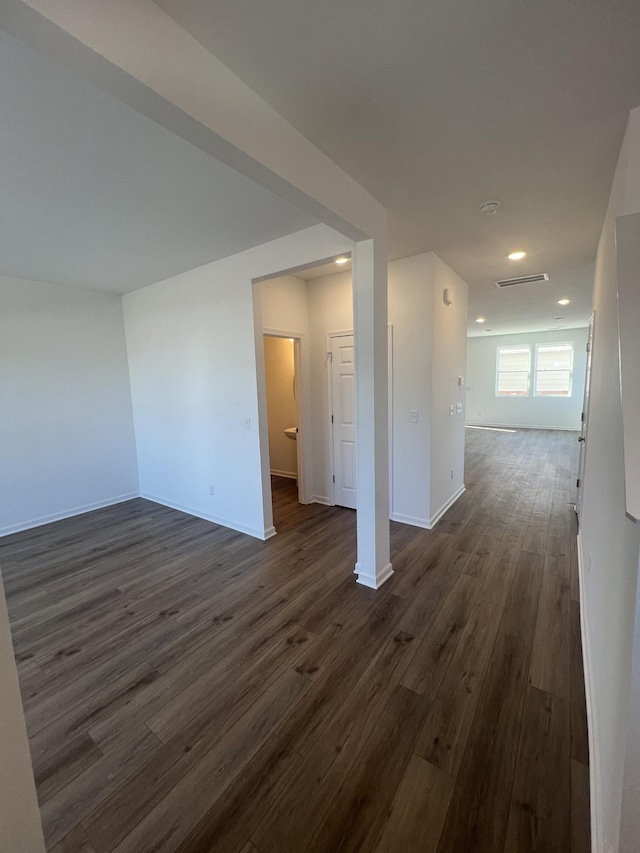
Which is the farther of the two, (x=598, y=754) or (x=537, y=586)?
(x=537, y=586)

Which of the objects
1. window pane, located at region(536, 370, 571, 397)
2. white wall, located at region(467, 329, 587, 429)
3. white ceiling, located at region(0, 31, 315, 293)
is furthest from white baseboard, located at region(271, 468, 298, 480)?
window pane, located at region(536, 370, 571, 397)

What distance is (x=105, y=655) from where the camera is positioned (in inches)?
80.0

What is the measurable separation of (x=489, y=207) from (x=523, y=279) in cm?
237

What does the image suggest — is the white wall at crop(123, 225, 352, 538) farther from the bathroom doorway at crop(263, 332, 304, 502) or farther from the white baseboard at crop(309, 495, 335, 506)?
the bathroom doorway at crop(263, 332, 304, 502)

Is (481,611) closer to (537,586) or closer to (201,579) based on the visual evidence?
(537,586)

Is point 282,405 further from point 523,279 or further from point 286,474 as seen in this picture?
point 523,279

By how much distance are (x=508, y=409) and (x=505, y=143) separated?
31.5 feet

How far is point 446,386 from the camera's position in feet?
12.8

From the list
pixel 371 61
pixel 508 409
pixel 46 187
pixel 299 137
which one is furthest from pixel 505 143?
pixel 508 409

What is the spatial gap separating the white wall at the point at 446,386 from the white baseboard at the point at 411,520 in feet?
0.31


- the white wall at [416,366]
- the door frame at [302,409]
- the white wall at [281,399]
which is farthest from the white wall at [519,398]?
the door frame at [302,409]

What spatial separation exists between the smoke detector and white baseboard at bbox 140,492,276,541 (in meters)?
3.25

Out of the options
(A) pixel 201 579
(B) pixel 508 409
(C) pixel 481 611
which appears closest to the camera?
(C) pixel 481 611

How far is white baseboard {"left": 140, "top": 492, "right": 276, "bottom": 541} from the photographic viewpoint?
3.49 m
